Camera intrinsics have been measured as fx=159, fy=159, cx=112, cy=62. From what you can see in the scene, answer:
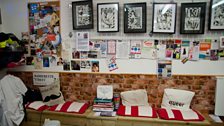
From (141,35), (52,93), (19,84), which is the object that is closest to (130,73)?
(141,35)

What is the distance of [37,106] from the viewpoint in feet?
7.60

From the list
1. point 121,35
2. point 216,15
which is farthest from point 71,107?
point 216,15

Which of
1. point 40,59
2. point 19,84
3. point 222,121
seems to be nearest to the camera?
point 222,121

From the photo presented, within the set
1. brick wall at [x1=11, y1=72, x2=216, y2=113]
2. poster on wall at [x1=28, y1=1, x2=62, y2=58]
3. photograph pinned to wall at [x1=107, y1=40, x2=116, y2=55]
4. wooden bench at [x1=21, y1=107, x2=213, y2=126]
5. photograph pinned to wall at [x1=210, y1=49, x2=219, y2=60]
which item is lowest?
wooden bench at [x1=21, y1=107, x2=213, y2=126]

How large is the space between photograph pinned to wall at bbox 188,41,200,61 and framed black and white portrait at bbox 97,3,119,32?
3.41 ft

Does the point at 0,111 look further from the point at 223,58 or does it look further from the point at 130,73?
the point at 223,58

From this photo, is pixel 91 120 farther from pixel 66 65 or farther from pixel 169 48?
pixel 169 48

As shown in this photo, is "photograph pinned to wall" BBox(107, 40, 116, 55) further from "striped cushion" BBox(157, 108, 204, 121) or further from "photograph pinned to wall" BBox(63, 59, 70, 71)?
"striped cushion" BBox(157, 108, 204, 121)

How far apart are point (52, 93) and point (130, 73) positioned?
1.23 metres

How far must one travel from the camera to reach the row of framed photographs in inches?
80.7

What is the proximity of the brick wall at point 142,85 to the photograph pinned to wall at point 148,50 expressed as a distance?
0.94ft

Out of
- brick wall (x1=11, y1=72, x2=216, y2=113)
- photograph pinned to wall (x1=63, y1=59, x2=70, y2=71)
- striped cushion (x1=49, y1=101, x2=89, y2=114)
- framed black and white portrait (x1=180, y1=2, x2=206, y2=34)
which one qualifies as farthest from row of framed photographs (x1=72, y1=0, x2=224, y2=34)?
striped cushion (x1=49, y1=101, x2=89, y2=114)

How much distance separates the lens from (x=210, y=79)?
84.2 inches

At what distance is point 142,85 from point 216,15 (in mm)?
1320
